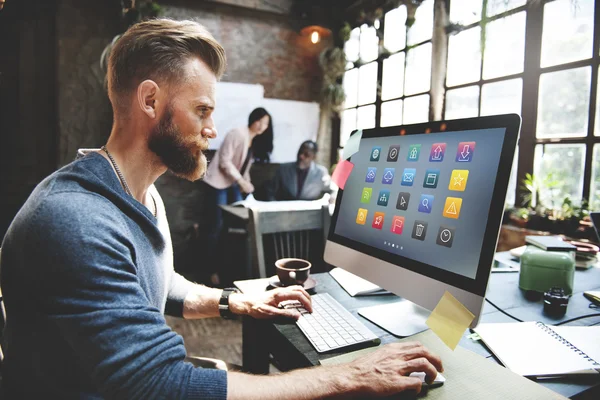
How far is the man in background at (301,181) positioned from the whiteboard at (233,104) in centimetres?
90

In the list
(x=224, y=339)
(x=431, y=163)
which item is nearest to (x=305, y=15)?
(x=224, y=339)

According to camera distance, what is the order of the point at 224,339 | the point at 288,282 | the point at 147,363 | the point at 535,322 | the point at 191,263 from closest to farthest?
the point at 147,363
the point at 535,322
the point at 288,282
the point at 224,339
the point at 191,263

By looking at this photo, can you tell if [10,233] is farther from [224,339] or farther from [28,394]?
[224,339]

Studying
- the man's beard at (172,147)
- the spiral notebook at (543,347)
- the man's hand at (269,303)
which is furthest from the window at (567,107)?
the man's beard at (172,147)

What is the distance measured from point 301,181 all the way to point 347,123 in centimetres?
122

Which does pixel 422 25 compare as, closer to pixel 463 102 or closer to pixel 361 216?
pixel 463 102

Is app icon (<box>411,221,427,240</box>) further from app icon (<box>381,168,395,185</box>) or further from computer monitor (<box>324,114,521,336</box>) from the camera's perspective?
app icon (<box>381,168,395,185</box>)

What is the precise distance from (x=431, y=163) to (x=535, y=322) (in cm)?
48

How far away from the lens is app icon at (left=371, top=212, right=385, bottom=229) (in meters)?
1.06

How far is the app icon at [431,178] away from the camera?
3.07 feet

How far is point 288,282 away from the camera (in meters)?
1.16

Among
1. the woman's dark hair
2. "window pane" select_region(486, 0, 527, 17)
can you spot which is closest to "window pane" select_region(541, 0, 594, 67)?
"window pane" select_region(486, 0, 527, 17)

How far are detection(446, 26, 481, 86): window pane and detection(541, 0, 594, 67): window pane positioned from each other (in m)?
0.53

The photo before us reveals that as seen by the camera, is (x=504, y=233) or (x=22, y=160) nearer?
(x=504, y=233)
